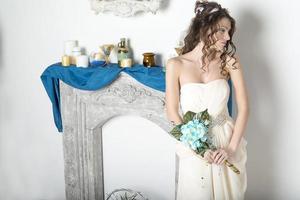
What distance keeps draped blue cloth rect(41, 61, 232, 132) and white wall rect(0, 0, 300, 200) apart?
209mm

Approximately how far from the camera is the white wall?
2418mm

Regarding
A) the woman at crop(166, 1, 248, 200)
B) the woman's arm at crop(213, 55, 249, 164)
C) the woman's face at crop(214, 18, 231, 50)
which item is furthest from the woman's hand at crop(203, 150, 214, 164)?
the woman's face at crop(214, 18, 231, 50)

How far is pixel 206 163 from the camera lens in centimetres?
200

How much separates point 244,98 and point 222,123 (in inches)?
7.1

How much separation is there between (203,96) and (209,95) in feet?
0.11

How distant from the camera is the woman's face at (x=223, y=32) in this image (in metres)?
1.93

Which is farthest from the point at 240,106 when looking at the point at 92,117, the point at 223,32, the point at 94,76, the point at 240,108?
the point at 92,117

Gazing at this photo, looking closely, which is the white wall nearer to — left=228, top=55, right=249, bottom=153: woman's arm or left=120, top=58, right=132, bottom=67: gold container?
left=120, top=58, right=132, bottom=67: gold container

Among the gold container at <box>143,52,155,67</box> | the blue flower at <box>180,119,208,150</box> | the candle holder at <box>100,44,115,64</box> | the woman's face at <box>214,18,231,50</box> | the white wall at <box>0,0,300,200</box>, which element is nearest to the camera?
the blue flower at <box>180,119,208,150</box>

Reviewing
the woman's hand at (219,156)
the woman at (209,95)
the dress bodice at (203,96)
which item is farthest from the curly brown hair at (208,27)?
the woman's hand at (219,156)
